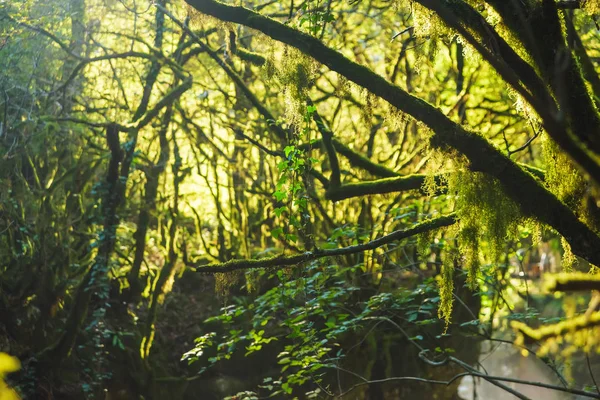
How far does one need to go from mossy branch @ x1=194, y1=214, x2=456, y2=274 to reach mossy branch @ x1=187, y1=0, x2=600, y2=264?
2.29 ft

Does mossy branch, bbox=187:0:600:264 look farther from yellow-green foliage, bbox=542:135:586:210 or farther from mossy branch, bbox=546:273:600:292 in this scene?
mossy branch, bbox=546:273:600:292

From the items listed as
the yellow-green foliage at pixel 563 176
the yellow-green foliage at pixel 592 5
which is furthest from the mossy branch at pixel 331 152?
the yellow-green foliage at pixel 592 5

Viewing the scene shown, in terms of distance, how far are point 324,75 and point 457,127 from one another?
745 centimetres

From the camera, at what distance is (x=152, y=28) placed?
10180mm

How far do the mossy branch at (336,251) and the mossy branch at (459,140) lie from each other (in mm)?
699

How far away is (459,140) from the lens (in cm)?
323

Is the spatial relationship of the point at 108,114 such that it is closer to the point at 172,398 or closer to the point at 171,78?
the point at 171,78

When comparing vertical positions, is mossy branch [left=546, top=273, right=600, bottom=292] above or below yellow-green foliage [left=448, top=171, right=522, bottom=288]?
below

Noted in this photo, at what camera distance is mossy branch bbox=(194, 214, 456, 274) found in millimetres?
3807

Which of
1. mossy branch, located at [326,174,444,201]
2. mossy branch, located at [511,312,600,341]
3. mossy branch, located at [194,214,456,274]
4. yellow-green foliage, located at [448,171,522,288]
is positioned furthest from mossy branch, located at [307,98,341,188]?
mossy branch, located at [511,312,600,341]

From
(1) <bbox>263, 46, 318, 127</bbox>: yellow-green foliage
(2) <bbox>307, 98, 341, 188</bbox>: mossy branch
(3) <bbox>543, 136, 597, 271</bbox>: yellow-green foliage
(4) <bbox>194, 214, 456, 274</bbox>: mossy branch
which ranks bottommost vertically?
(4) <bbox>194, 214, 456, 274</bbox>: mossy branch

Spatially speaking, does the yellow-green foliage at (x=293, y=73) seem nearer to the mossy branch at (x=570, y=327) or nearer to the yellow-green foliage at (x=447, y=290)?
the yellow-green foliage at (x=447, y=290)

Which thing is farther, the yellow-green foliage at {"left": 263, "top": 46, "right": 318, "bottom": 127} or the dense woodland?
the dense woodland

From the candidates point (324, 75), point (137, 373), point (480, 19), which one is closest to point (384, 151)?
point (324, 75)
